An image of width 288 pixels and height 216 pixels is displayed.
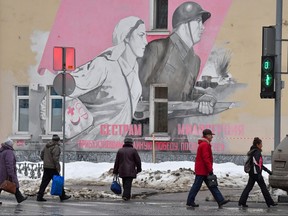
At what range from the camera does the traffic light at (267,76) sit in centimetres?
2305

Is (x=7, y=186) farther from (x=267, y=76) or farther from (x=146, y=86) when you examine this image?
(x=146, y=86)

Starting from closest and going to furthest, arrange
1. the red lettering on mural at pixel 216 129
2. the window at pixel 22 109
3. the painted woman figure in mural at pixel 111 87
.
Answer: the red lettering on mural at pixel 216 129 → the painted woman figure in mural at pixel 111 87 → the window at pixel 22 109

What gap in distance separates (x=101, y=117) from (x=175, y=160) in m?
3.19

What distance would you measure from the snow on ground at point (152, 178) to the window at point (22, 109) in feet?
13.8

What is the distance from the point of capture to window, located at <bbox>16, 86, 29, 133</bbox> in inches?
1396

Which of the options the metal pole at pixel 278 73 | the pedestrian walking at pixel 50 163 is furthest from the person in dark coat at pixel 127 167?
the metal pole at pixel 278 73

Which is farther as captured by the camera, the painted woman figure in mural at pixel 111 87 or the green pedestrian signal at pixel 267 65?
the painted woman figure in mural at pixel 111 87

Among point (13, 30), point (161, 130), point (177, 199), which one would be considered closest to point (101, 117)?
point (161, 130)

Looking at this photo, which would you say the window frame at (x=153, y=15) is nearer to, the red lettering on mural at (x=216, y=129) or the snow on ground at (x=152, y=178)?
the red lettering on mural at (x=216, y=129)

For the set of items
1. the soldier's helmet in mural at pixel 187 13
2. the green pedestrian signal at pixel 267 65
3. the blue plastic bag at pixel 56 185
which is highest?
the soldier's helmet in mural at pixel 187 13

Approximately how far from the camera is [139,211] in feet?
64.0

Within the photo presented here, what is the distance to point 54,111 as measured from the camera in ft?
116

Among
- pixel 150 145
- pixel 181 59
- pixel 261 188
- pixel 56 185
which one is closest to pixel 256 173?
pixel 261 188

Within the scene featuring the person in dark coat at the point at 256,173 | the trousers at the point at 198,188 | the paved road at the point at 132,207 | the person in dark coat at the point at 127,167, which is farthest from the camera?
the person in dark coat at the point at 127,167
